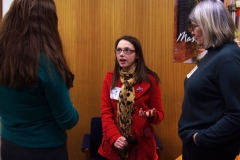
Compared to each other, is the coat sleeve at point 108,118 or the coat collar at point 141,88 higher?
the coat collar at point 141,88

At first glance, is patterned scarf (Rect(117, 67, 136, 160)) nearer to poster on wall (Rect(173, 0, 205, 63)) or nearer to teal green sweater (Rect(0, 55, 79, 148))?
poster on wall (Rect(173, 0, 205, 63))

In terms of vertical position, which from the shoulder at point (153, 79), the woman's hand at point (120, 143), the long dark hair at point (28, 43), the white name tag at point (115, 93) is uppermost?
the long dark hair at point (28, 43)

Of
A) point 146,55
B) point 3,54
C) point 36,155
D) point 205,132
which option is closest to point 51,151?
point 36,155

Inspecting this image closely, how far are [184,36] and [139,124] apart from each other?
2.97 ft

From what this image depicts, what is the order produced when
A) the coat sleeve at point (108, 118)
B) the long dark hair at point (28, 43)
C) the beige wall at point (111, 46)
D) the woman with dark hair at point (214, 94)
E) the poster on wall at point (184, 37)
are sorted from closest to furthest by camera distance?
the long dark hair at point (28, 43) → the woman with dark hair at point (214, 94) → the coat sleeve at point (108, 118) → the poster on wall at point (184, 37) → the beige wall at point (111, 46)

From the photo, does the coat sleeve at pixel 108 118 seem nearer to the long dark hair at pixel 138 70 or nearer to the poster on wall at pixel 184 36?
the long dark hair at pixel 138 70

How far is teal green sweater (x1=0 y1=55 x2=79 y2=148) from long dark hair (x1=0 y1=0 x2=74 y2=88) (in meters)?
0.04

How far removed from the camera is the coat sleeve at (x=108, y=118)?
7.02 ft

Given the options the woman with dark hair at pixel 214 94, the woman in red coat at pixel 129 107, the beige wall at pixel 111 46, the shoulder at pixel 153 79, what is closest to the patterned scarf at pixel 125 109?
the woman in red coat at pixel 129 107

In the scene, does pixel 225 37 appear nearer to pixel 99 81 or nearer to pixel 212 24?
pixel 212 24

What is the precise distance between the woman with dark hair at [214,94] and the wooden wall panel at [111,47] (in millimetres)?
1049

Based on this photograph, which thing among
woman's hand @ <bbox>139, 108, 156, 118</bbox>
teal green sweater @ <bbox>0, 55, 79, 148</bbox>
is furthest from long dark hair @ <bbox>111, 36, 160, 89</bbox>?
teal green sweater @ <bbox>0, 55, 79, 148</bbox>

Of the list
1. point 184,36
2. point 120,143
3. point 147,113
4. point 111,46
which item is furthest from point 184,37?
point 120,143

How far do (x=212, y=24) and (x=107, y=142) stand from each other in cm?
127
